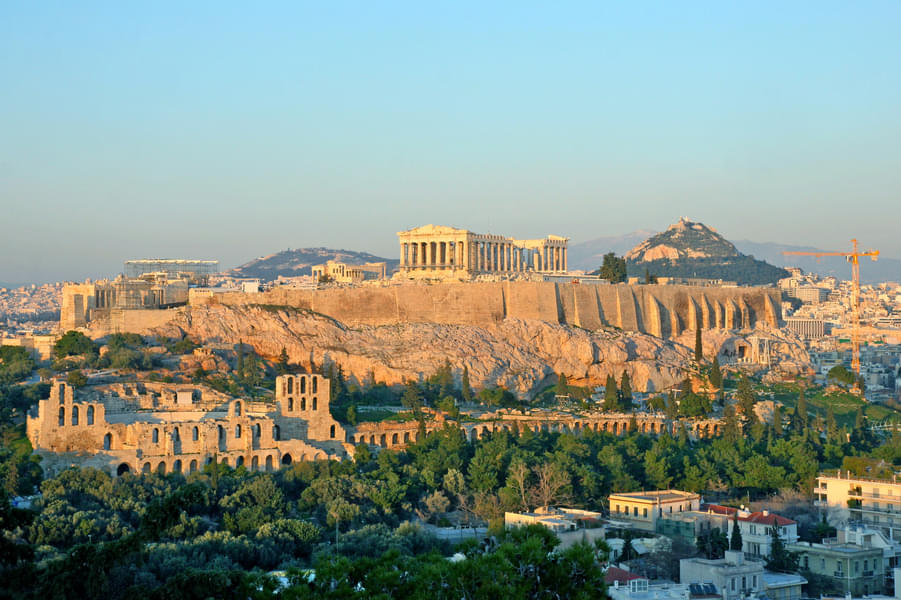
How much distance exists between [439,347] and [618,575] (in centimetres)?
3136

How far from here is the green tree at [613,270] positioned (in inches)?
3295

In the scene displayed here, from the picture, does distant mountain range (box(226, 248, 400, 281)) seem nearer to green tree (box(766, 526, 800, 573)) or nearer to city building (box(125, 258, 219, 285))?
city building (box(125, 258, 219, 285))

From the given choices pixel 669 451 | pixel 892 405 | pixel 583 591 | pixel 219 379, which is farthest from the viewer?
pixel 892 405

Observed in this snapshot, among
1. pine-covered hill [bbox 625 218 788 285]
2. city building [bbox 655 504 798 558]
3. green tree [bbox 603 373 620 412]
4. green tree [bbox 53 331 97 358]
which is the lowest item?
city building [bbox 655 504 798 558]

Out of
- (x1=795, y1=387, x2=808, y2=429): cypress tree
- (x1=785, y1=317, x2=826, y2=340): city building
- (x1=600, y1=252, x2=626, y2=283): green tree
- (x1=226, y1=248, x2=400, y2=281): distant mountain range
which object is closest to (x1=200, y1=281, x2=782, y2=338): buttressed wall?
(x1=600, y1=252, x2=626, y2=283): green tree

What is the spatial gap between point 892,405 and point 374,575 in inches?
2051

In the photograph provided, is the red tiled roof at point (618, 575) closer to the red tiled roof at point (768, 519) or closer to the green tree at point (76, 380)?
the red tiled roof at point (768, 519)

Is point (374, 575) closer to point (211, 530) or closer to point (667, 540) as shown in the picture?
point (211, 530)

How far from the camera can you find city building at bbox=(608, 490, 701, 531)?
44.0 meters

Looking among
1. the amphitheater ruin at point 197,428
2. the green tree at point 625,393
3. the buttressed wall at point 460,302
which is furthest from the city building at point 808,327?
the amphitheater ruin at point 197,428

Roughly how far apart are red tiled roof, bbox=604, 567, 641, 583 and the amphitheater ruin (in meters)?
14.8

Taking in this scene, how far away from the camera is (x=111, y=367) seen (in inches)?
2259

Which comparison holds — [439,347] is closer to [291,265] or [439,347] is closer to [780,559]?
[780,559]

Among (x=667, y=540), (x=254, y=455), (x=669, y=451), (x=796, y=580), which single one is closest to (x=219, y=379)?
(x=254, y=455)
